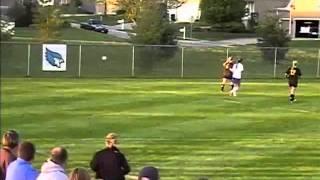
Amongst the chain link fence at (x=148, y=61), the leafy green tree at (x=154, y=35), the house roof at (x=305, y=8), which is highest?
the house roof at (x=305, y=8)

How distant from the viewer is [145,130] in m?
21.8

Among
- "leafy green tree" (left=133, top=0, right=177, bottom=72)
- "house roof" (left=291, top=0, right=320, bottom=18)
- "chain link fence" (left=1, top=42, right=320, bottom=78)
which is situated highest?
"house roof" (left=291, top=0, right=320, bottom=18)

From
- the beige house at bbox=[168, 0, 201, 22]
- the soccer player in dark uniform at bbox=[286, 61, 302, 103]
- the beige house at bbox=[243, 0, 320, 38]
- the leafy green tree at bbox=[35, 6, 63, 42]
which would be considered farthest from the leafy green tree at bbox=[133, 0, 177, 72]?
A: the beige house at bbox=[168, 0, 201, 22]

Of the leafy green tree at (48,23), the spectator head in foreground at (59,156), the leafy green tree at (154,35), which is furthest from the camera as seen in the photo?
the leafy green tree at (48,23)

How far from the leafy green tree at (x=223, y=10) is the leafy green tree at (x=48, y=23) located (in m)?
26.8

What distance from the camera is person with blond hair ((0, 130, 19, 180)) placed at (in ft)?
32.3

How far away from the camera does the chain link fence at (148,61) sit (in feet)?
158

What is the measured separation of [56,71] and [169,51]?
750 cm

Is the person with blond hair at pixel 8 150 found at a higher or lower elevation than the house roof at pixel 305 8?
lower

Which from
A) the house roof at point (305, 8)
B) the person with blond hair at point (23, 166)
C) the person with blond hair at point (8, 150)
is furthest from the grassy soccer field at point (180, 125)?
the house roof at point (305, 8)

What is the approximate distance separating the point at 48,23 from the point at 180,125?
3453 cm

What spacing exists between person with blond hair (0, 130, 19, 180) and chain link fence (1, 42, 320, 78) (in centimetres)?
3642

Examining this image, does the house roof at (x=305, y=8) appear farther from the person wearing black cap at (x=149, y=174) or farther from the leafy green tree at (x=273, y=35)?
the person wearing black cap at (x=149, y=174)

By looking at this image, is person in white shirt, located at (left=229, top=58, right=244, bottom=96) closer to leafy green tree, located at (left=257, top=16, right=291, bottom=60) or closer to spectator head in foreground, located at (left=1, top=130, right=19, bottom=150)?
leafy green tree, located at (left=257, top=16, right=291, bottom=60)
